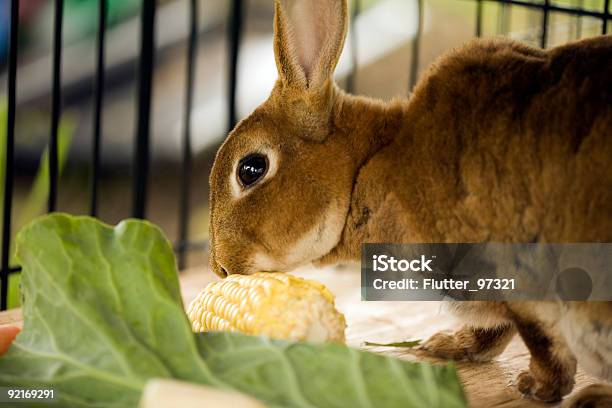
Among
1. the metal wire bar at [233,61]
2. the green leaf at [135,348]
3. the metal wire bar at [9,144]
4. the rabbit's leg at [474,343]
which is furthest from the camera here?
the metal wire bar at [233,61]

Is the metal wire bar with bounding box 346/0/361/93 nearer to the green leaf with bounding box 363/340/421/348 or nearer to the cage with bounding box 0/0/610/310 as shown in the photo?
the cage with bounding box 0/0/610/310

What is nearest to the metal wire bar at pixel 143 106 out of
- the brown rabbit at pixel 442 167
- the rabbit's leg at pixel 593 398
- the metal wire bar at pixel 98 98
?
the metal wire bar at pixel 98 98

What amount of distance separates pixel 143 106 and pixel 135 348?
0.91m

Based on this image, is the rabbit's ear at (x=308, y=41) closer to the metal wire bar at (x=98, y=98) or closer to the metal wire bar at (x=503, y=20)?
the metal wire bar at (x=98, y=98)

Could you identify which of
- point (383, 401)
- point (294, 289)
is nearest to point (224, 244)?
point (294, 289)

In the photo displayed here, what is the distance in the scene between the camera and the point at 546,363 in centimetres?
108

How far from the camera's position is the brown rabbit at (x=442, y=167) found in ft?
3.23

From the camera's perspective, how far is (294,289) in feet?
3.50

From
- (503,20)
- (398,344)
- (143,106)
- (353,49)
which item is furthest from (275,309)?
(503,20)

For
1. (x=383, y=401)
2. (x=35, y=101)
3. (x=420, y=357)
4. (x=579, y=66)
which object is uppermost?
(x=579, y=66)

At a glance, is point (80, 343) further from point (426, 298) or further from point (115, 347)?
point (426, 298)

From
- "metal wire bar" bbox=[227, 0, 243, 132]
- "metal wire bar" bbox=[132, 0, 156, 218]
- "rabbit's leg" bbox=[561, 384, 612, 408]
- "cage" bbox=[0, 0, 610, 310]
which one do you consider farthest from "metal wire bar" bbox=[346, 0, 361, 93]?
"rabbit's leg" bbox=[561, 384, 612, 408]

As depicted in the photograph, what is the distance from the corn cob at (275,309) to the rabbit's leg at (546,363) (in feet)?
0.79

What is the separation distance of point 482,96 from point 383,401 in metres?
0.41
